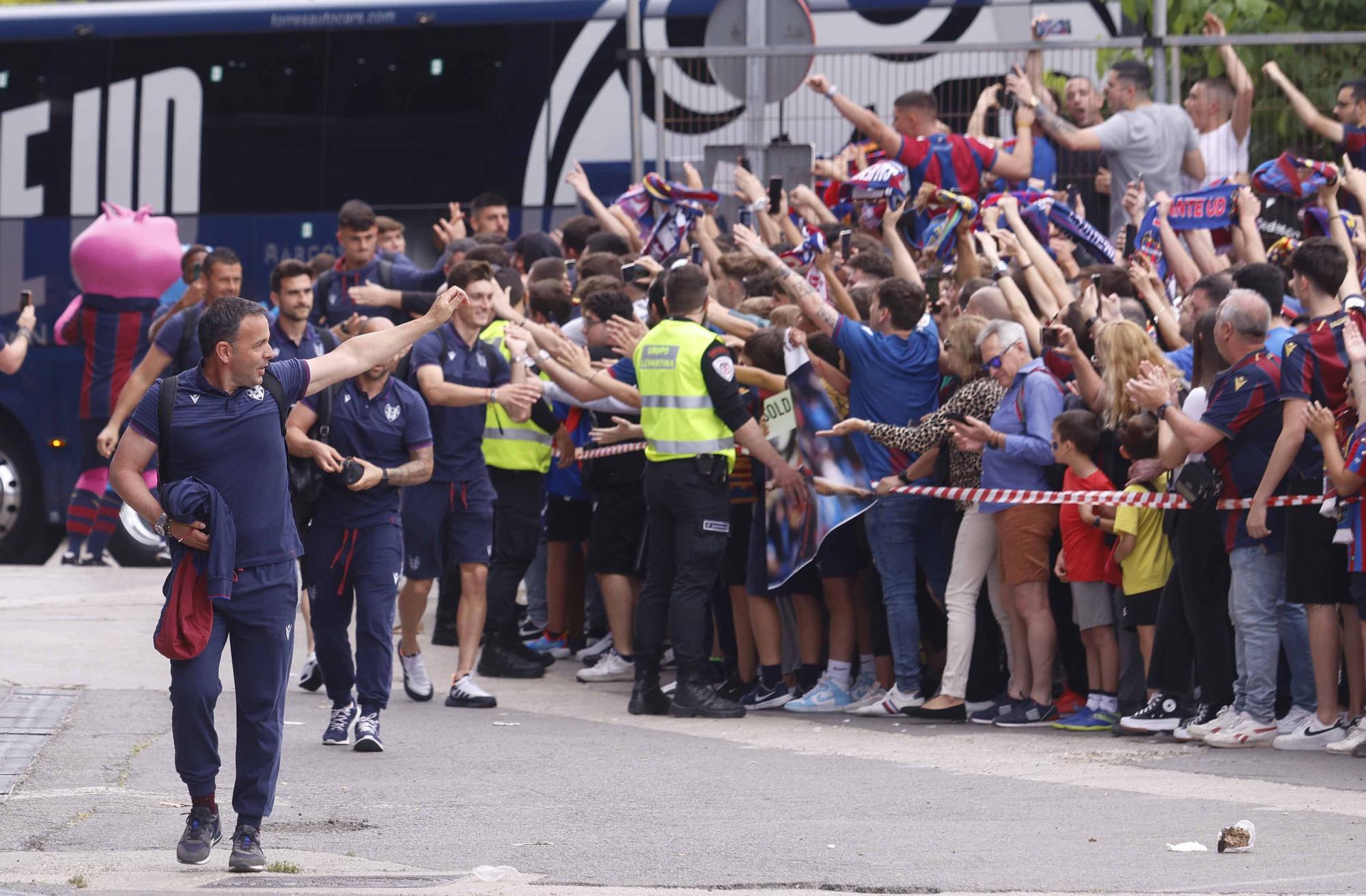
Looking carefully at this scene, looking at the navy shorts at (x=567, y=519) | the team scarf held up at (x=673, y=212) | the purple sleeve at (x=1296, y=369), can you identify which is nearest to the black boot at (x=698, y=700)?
the navy shorts at (x=567, y=519)

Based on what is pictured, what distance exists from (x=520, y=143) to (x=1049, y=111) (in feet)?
16.7

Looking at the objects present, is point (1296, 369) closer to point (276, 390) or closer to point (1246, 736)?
point (1246, 736)

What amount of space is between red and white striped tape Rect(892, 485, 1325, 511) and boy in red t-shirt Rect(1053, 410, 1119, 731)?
0.06m

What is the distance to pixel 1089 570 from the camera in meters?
9.02

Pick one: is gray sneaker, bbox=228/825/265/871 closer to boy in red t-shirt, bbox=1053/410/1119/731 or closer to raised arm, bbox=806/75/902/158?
boy in red t-shirt, bbox=1053/410/1119/731

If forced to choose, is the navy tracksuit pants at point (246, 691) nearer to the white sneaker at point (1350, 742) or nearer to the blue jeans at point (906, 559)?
the blue jeans at point (906, 559)

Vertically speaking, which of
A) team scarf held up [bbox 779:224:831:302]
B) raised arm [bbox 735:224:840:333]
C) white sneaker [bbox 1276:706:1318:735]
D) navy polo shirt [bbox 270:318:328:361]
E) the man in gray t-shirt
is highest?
the man in gray t-shirt

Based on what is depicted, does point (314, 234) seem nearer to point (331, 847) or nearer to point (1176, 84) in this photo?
point (1176, 84)

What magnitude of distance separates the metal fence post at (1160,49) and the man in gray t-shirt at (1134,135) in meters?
0.59

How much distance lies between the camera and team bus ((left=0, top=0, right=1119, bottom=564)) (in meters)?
16.0

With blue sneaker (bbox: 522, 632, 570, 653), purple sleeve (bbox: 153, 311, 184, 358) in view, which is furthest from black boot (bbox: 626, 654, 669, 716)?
purple sleeve (bbox: 153, 311, 184, 358)

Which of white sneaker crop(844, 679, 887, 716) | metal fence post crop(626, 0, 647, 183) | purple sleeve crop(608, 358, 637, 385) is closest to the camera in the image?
white sneaker crop(844, 679, 887, 716)

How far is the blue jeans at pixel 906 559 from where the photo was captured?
31.8 feet

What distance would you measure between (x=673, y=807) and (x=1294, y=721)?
2921 millimetres
